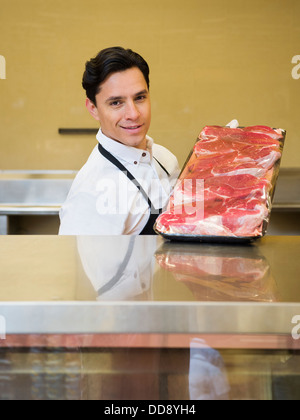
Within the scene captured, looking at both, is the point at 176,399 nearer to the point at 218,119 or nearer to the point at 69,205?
the point at 69,205

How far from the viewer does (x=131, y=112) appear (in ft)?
4.86

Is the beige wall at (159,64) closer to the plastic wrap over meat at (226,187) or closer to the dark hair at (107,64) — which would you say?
the dark hair at (107,64)

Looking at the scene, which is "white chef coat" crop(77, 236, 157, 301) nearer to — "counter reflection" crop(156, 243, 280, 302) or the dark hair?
"counter reflection" crop(156, 243, 280, 302)

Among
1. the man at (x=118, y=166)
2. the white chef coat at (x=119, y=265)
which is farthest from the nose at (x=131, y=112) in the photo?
the white chef coat at (x=119, y=265)

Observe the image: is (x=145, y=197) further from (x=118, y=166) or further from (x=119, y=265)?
(x=119, y=265)

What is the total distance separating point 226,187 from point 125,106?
665 mm

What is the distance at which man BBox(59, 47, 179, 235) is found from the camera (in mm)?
1388

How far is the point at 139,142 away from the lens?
1535 millimetres

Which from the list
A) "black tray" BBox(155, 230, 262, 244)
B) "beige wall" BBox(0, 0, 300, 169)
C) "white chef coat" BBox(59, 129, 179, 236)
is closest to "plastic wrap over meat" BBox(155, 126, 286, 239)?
"black tray" BBox(155, 230, 262, 244)

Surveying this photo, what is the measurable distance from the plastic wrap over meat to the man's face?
448mm

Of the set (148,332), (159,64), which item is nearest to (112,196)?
(148,332)

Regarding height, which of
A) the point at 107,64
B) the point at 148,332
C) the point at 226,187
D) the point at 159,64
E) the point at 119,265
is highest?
the point at 159,64

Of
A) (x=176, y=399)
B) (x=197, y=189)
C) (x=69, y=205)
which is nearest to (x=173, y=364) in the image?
(x=176, y=399)
